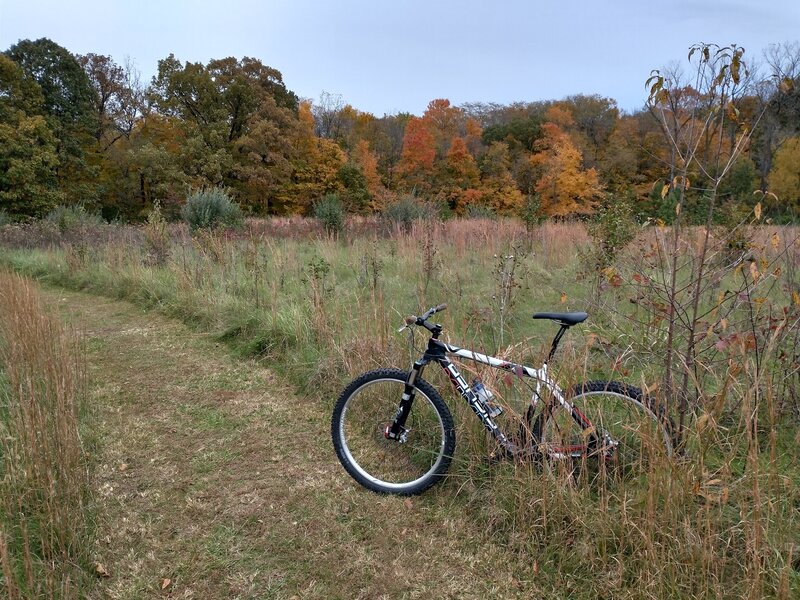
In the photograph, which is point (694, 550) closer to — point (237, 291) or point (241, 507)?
point (241, 507)

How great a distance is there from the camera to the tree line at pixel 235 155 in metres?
22.3

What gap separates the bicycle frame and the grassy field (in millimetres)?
138

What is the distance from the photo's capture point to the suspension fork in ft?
7.90

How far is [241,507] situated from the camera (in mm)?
2369

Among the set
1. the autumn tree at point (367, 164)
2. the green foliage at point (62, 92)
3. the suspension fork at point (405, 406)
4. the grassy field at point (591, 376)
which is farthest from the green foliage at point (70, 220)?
the autumn tree at point (367, 164)

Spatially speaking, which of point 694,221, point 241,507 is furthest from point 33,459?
point 694,221

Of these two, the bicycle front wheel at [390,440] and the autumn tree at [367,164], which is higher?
the autumn tree at [367,164]

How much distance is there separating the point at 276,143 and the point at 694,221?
21909mm

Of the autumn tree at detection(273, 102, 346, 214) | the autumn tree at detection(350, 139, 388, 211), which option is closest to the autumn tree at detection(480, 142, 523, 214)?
the autumn tree at detection(350, 139, 388, 211)

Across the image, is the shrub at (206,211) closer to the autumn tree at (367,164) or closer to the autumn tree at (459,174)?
the autumn tree at (367,164)

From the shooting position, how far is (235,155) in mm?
26297

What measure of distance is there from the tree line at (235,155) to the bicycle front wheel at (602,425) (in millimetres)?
19279

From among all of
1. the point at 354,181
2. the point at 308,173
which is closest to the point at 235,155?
the point at 308,173

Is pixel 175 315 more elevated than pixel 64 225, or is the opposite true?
pixel 64 225
